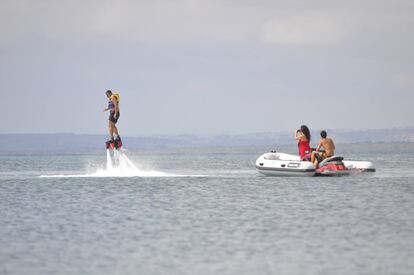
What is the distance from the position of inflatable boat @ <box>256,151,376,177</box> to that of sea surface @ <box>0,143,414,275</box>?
0.57 metres

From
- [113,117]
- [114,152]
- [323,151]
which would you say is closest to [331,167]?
[323,151]

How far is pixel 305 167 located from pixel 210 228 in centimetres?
1582

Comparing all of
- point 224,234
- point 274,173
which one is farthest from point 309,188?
point 224,234

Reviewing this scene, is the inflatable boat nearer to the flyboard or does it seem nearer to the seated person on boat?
the seated person on boat

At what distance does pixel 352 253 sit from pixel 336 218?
271 inches

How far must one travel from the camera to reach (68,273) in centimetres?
1706

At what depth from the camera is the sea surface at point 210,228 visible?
1789 cm

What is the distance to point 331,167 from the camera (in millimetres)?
38562

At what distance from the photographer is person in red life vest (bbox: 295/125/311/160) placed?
126ft

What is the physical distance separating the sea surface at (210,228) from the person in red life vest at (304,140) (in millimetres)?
1251

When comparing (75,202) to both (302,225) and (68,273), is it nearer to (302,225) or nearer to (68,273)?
(302,225)

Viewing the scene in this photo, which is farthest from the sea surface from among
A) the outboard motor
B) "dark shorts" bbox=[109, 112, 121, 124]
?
"dark shorts" bbox=[109, 112, 121, 124]

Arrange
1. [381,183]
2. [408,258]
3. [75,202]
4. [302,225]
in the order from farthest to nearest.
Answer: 1. [381,183]
2. [75,202]
3. [302,225]
4. [408,258]

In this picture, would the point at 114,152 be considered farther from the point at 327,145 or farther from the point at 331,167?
the point at 331,167
